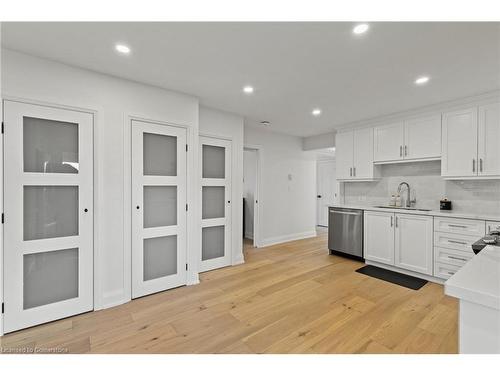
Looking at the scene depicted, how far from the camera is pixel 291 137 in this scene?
5672mm

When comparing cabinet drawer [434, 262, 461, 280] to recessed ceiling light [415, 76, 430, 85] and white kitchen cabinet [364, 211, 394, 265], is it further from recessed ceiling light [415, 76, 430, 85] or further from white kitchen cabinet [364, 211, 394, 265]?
recessed ceiling light [415, 76, 430, 85]

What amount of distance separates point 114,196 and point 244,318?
6.41ft

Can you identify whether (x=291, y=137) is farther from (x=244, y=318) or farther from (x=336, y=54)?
(x=244, y=318)

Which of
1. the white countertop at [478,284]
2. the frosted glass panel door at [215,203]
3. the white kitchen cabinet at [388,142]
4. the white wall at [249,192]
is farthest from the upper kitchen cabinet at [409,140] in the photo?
the white countertop at [478,284]

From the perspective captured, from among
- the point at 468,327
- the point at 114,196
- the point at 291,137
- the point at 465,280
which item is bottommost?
the point at 468,327

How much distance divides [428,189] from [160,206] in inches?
164

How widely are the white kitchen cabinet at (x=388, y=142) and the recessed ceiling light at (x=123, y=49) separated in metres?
3.90

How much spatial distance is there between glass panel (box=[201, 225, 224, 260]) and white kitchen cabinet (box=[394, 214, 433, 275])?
276 cm

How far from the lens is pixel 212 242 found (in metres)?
3.79

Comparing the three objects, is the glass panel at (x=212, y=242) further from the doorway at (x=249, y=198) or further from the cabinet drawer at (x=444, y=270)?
the cabinet drawer at (x=444, y=270)

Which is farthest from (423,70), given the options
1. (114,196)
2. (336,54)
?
(114,196)

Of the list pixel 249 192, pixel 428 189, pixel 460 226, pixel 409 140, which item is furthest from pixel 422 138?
pixel 249 192

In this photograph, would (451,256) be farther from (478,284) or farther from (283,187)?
(283,187)

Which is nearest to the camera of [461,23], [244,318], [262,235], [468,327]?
[468,327]
